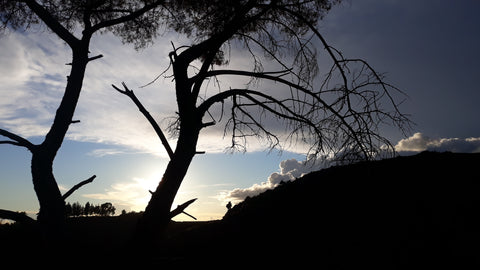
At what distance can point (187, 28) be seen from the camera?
24.8 ft

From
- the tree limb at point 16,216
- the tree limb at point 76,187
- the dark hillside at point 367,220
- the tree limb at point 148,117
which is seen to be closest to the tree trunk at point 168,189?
the tree limb at point 148,117

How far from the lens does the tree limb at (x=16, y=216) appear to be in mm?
5727

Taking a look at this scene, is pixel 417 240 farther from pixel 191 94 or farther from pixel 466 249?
pixel 191 94

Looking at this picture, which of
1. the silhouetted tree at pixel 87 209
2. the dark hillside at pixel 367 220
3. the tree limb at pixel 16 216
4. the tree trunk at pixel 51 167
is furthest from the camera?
the silhouetted tree at pixel 87 209

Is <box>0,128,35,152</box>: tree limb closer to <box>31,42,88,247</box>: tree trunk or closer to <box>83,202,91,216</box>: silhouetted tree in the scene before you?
<box>31,42,88,247</box>: tree trunk

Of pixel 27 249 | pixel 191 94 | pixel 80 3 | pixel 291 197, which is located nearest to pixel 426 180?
pixel 291 197

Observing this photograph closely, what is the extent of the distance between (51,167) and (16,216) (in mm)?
1121

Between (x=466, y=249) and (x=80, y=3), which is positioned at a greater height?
(x=80, y=3)

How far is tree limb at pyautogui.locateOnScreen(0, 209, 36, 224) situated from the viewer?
18.8ft

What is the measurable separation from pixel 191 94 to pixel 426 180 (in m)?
4.60

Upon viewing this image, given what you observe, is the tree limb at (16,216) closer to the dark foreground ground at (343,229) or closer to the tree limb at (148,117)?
the dark foreground ground at (343,229)

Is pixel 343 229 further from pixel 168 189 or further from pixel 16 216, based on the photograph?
pixel 16 216

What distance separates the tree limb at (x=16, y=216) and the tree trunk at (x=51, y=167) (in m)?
0.32

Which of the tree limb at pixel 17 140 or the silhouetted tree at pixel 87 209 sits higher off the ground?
the tree limb at pixel 17 140
